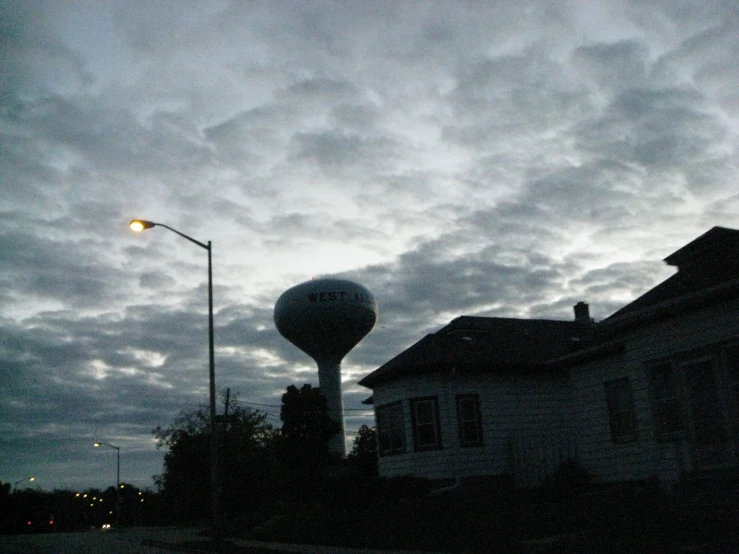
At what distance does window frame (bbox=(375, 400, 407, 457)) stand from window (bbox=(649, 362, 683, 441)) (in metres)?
11.4

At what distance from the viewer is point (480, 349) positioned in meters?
30.4

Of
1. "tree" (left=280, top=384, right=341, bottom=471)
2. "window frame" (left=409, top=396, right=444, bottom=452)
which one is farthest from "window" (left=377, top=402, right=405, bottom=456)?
"tree" (left=280, top=384, right=341, bottom=471)

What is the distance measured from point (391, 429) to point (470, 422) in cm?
323

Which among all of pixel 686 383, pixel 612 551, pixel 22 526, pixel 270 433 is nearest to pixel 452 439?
pixel 686 383

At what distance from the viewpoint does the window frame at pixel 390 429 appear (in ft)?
97.9

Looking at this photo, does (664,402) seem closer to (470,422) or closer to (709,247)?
(709,247)

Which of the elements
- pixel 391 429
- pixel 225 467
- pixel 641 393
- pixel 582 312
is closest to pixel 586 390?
pixel 641 393

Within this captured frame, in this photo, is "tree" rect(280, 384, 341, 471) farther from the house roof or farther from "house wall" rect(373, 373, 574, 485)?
"house wall" rect(373, 373, 574, 485)

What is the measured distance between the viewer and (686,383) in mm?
18969

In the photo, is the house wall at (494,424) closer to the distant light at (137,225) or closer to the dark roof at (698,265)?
the dark roof at (698,265)

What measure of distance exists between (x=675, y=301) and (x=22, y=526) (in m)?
90.5

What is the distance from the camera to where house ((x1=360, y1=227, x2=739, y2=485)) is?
18562 millimetres

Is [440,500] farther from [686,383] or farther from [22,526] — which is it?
[22,526]

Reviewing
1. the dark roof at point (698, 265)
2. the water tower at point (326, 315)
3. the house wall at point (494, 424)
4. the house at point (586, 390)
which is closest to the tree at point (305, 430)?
the house at point (586, 390)
